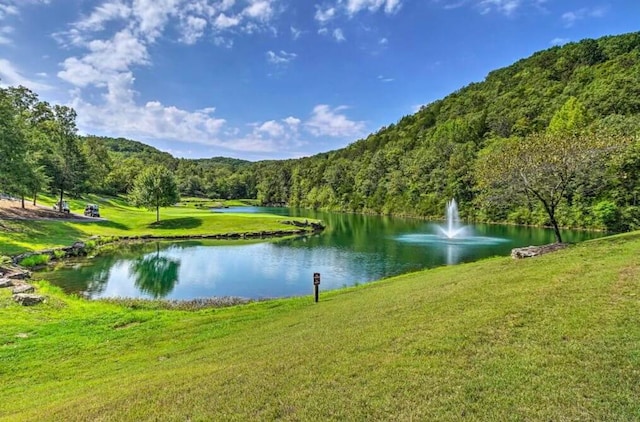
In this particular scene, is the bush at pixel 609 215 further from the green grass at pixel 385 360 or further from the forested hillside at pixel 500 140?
the green grass at pixel 385 360

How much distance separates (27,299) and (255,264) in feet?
66.0

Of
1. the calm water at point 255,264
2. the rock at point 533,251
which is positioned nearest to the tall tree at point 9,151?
the calm water at point 255,264

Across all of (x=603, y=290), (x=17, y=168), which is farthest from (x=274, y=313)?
(x=17, y=168)

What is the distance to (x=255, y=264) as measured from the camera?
36.9m

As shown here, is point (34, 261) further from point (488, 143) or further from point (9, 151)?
point (488, 143)

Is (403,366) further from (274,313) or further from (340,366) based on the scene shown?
(274,313)

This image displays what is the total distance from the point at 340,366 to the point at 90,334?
470 inches

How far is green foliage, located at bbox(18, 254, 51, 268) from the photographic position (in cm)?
3077

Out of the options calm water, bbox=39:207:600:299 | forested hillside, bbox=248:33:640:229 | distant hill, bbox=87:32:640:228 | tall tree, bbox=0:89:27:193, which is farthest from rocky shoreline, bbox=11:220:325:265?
distant hill, bbox=87:32:640:228

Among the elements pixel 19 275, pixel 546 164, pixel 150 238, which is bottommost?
pixel 19 275

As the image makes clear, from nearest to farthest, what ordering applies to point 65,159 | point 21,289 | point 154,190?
point 21,289, point 65,159, point 154,190

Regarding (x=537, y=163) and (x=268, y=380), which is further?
(x=537, y=163)

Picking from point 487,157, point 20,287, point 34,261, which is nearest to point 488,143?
point 487,157

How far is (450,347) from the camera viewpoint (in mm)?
7918
